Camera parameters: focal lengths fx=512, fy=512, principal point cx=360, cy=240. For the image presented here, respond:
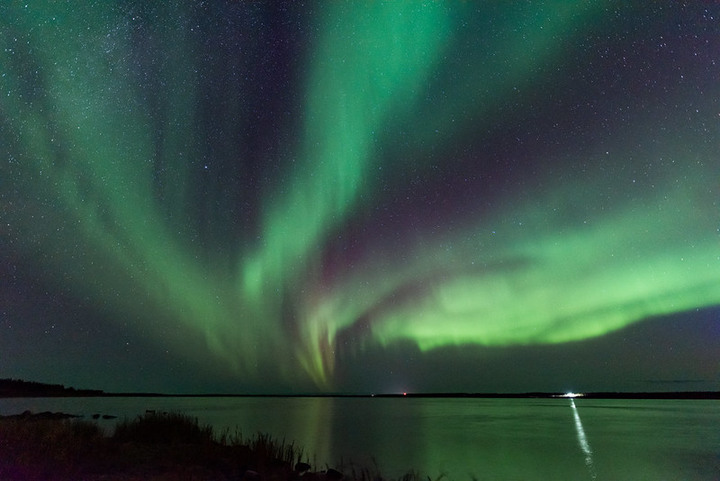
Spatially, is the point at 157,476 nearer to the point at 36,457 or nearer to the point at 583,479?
the point at 36,457

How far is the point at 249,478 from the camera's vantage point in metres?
19.3

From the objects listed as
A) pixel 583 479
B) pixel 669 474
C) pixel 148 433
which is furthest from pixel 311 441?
pixel 669 474

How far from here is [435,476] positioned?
96.8 ft

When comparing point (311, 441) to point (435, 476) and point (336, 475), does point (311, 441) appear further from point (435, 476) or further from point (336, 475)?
point (336, 475)

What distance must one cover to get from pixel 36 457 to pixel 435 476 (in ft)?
67.0

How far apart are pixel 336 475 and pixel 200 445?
8.58 metres

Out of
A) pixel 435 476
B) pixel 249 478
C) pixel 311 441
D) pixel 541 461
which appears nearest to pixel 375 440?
pixel 311 441

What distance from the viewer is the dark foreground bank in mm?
16734

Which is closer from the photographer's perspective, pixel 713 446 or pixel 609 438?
pixel 713 446

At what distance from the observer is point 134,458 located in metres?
21.0

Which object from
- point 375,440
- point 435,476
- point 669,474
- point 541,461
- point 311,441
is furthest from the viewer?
point 375,440

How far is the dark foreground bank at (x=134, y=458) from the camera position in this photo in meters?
16.7

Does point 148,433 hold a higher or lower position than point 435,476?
higher

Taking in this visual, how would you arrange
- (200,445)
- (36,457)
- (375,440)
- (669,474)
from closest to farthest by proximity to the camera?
1. (36,457)
2. (200,445)
3. (669,474)
4. (375,440)
